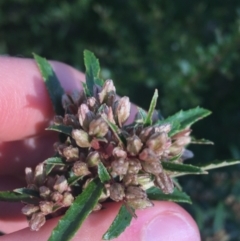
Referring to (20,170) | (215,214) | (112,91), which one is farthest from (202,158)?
(112,91)

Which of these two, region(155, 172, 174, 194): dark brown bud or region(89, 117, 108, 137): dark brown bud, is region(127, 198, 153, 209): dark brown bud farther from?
region(89, 117, 108, 137): dark brown bud

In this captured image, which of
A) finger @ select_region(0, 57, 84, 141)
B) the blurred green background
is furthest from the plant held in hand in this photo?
the blurred green background

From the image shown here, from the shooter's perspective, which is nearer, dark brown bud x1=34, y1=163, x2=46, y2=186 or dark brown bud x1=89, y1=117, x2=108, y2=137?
dark brown bud x1=89, y1=117, x2=108, y2=137

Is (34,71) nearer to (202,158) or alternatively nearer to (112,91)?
(112,91)

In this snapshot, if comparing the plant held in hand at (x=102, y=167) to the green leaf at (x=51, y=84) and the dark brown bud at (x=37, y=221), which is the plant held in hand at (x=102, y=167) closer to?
the dark brown bud at (x=37, y=221)

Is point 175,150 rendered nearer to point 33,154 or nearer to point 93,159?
point 93,159

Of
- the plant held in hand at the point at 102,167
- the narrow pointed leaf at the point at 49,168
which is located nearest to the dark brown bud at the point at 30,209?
the plant held in hand at the point at 102,167

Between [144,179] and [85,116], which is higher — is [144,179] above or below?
below

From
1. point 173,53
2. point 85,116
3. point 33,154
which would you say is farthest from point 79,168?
point 173,53
